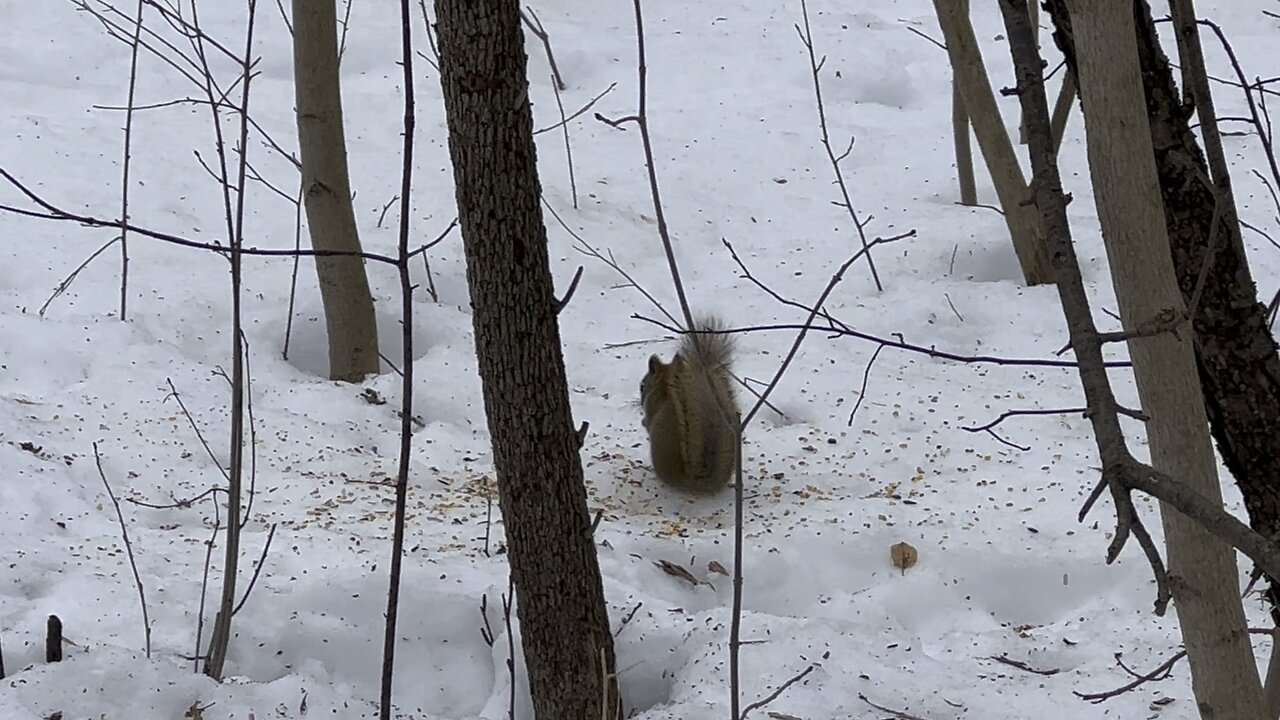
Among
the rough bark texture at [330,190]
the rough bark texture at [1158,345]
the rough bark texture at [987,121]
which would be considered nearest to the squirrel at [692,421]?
the rough bark texture at [330,190]

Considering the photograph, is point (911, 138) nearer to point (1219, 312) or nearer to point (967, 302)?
point (967, 302)

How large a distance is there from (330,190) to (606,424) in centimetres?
140

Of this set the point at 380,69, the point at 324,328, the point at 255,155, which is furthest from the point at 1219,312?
the point at 380,69

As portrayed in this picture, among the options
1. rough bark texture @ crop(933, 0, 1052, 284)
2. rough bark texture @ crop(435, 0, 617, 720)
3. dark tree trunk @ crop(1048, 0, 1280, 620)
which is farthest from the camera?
rough bark texture @ crop(933, 0, 1052, 284)

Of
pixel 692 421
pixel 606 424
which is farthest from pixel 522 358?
pixel 606 424

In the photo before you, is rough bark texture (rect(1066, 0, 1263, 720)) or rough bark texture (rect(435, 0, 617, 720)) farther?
rough bark texture (rect(435, 0, 617, 720))

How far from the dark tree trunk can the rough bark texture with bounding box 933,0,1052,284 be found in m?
3.28

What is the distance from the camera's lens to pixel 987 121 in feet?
18.3

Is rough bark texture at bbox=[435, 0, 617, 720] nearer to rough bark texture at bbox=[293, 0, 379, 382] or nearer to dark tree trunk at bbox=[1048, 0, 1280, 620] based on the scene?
dark tree trunk at bbox=[1048, 0, 1280, 620]

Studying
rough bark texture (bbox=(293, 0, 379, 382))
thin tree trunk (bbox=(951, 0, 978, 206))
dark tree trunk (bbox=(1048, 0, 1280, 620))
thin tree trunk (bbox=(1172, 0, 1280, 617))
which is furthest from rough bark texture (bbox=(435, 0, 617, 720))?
thin tree trunk (bbox=(951, 0, 978, 206))

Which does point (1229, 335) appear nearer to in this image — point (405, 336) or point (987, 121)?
point (405, 336)

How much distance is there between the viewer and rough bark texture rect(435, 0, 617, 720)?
239cm

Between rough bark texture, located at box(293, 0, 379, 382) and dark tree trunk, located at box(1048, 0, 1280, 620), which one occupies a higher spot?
rough bark texture, located at box(293, 0, 379, 382)

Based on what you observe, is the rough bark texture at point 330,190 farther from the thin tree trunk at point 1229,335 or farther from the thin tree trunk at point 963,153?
the thin tree trunk at point 1229,335
